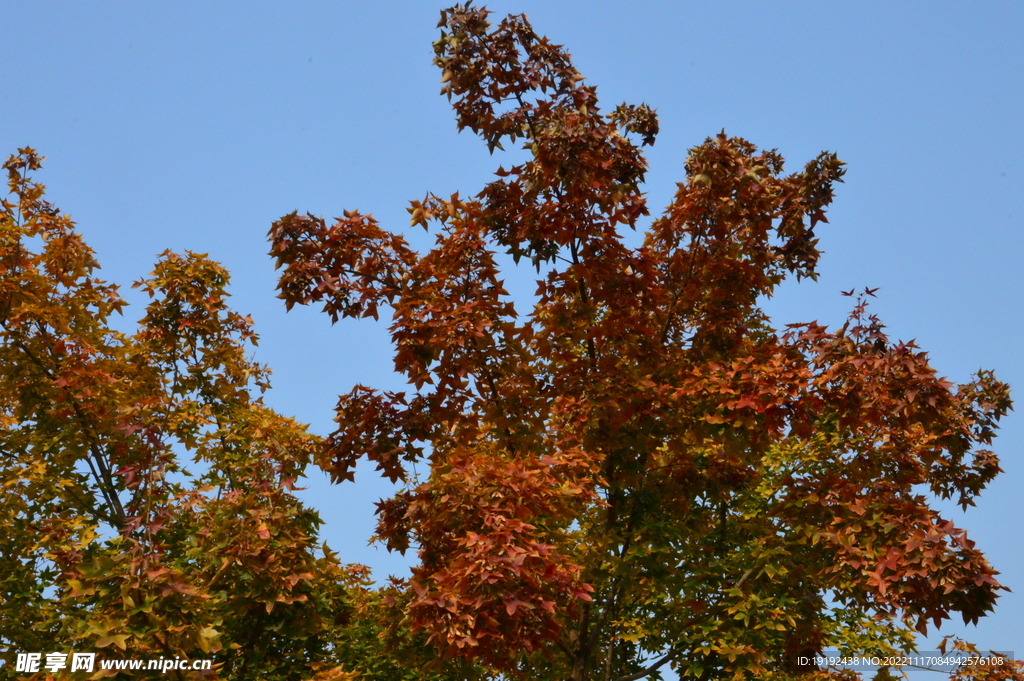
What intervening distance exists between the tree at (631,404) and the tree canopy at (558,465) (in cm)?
3

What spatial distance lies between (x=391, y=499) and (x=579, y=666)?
7.88ft

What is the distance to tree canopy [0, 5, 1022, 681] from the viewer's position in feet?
22.7

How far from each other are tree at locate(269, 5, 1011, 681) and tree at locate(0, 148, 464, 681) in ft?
3.45

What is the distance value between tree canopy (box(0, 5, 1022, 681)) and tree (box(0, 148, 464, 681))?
0.15 feet

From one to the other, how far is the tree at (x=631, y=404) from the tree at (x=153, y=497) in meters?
1.05

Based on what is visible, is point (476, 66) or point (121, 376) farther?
point (121, 376)

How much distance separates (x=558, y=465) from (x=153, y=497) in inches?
162

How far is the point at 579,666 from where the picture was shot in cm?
839

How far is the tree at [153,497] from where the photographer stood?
7.06m

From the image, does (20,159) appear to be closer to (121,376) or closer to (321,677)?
(121,376)

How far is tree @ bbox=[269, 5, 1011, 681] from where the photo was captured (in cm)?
712

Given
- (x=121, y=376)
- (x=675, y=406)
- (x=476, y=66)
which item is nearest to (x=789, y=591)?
(x=675, y=406)

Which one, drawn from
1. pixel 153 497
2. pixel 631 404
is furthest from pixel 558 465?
pixel 153 497

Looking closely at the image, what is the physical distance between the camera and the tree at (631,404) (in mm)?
7121
